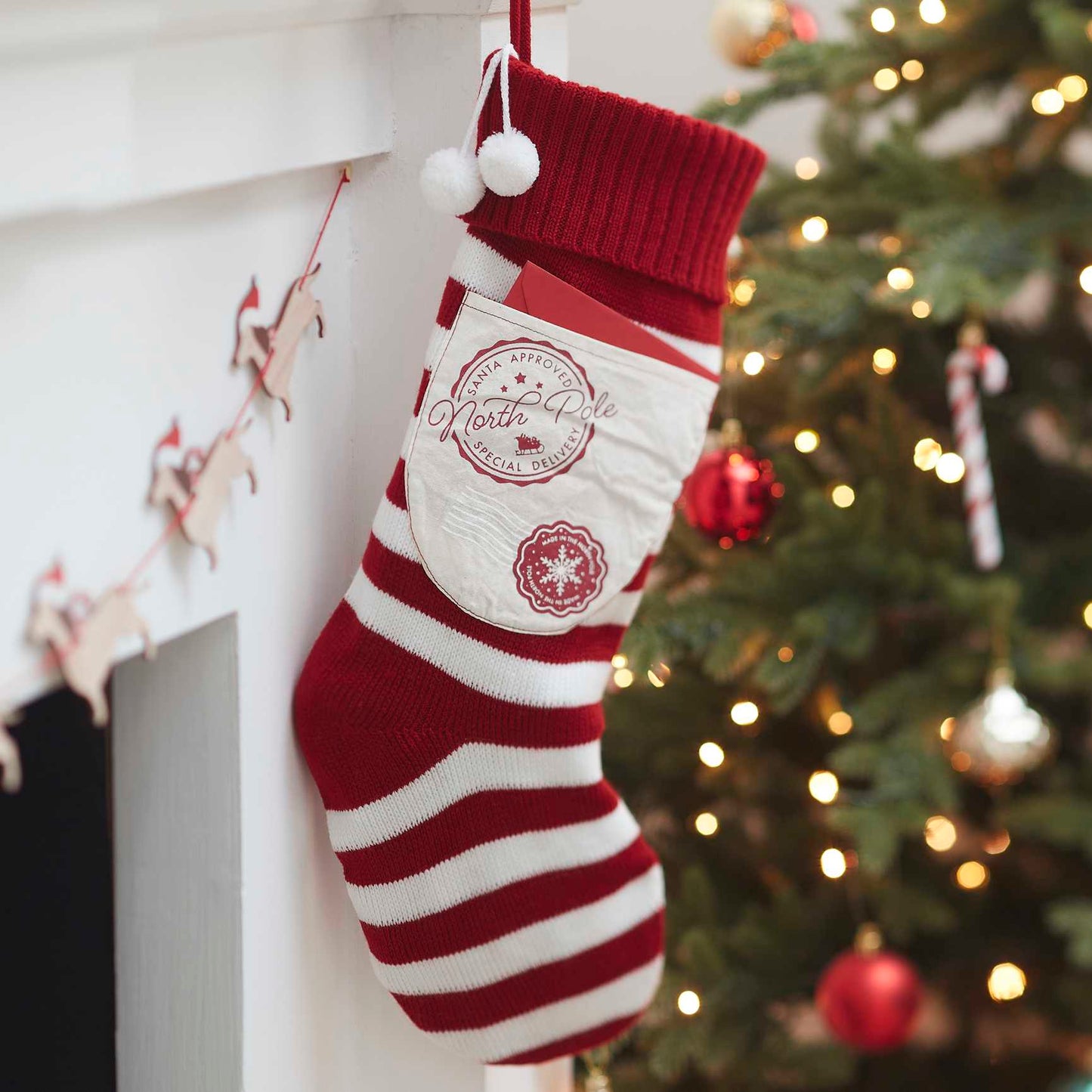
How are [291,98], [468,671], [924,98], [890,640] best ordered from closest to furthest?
[291,98]
[468,671]
[924,98]
[890,640]

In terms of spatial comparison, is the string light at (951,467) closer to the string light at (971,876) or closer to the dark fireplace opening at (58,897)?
the string light at (971,876)

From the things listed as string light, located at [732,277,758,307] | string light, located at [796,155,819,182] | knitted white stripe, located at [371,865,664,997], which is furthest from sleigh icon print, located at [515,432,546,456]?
string light, located at [796,155,819,182]

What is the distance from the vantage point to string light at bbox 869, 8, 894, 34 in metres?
1.29

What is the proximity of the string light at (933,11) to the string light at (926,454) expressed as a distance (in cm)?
42

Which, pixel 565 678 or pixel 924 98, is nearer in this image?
pixel 565 678

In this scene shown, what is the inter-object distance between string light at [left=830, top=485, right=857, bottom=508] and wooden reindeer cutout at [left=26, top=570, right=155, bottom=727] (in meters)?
0.87

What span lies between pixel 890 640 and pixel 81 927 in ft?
3.25

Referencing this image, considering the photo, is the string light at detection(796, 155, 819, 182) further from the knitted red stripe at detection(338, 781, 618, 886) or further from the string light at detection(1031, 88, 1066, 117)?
the knitted red stripe at detection(338, 781, 618, 886)

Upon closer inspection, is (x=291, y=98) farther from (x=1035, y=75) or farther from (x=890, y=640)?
(x=890, y=640)

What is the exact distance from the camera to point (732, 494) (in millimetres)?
1296

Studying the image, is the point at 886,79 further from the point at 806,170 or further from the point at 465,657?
the point at 465,657

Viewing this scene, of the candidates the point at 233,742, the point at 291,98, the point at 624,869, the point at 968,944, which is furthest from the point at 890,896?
the point at 291,98

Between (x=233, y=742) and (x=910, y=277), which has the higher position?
(x=910, y=277)

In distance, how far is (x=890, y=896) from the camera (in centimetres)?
138
